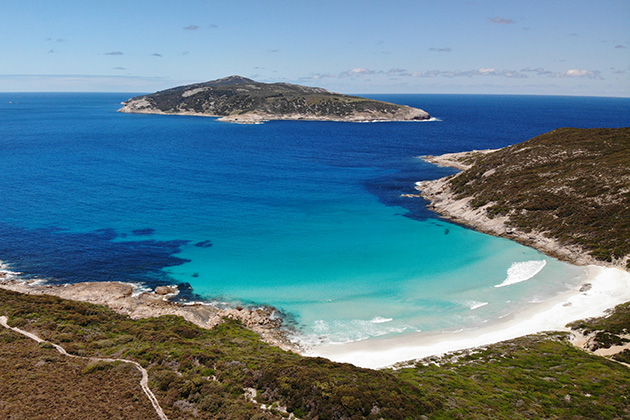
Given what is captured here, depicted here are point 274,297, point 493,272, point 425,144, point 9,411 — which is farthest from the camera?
point 425,144

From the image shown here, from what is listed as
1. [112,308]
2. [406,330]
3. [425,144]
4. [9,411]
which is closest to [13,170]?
[112,308]

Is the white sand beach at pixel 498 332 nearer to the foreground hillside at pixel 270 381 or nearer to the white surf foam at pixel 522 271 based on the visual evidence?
the foreground hillside at pixel 270 381

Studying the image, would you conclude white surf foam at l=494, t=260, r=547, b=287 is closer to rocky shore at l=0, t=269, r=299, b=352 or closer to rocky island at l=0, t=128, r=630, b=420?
rocky island at l=0, t=128, r=630, b=420

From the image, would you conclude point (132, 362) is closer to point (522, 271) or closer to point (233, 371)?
point (233, 371)

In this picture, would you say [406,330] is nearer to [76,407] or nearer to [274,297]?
[274,297]

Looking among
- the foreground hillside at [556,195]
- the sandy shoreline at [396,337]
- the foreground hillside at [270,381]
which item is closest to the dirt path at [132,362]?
the foreground hillside at [270,381]

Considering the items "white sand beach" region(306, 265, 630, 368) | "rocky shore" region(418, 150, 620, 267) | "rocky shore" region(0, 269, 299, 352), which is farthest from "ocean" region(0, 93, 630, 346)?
"rocky shore" region(418, 150, 620, 267)
